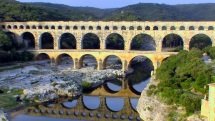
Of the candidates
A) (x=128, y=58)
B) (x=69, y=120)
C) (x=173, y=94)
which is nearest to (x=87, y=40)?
(x=128, y=58)

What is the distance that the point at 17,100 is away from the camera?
50.2 m

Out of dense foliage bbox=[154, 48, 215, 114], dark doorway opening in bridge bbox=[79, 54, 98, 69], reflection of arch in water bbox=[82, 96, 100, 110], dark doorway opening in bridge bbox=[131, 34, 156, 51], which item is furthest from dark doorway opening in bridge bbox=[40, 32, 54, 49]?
dense foliage bbox=[154, 48, 215, 114]

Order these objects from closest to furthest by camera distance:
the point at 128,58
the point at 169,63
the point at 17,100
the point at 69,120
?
the point at 69,120 < the point at 17,100 < the point at 169,63 < the point at 128,58

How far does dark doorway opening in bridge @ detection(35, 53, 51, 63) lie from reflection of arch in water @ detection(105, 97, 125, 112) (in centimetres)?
2616

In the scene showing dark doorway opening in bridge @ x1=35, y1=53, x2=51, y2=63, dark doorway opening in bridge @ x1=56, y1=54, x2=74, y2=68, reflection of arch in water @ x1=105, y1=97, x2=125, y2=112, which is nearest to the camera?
reflection of arch in water @ x1=105, y1=97, x2=125, y2=112

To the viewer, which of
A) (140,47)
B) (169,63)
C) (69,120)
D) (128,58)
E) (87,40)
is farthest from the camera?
(140,47)

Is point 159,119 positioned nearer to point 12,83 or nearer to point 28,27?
point 12,83

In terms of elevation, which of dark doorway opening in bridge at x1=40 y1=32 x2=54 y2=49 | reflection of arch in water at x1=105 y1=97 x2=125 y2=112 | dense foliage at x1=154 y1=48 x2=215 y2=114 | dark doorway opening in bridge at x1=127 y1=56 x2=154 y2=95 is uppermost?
dark doorway opening in bridge at x1=40 y1=32 x2=54 y2=49

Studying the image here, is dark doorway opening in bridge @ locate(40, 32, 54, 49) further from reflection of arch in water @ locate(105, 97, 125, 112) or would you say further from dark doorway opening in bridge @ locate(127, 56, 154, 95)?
reflection of arch in water @ locate(105, 97, 125, 112)

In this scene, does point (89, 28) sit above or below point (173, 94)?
above

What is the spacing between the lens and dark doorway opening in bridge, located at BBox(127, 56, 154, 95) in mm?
63894

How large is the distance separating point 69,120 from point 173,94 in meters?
12.9

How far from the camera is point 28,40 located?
280ft

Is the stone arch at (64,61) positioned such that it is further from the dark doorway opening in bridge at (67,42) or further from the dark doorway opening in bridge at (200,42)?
the dark doorway opening in bridge at (200,42)
